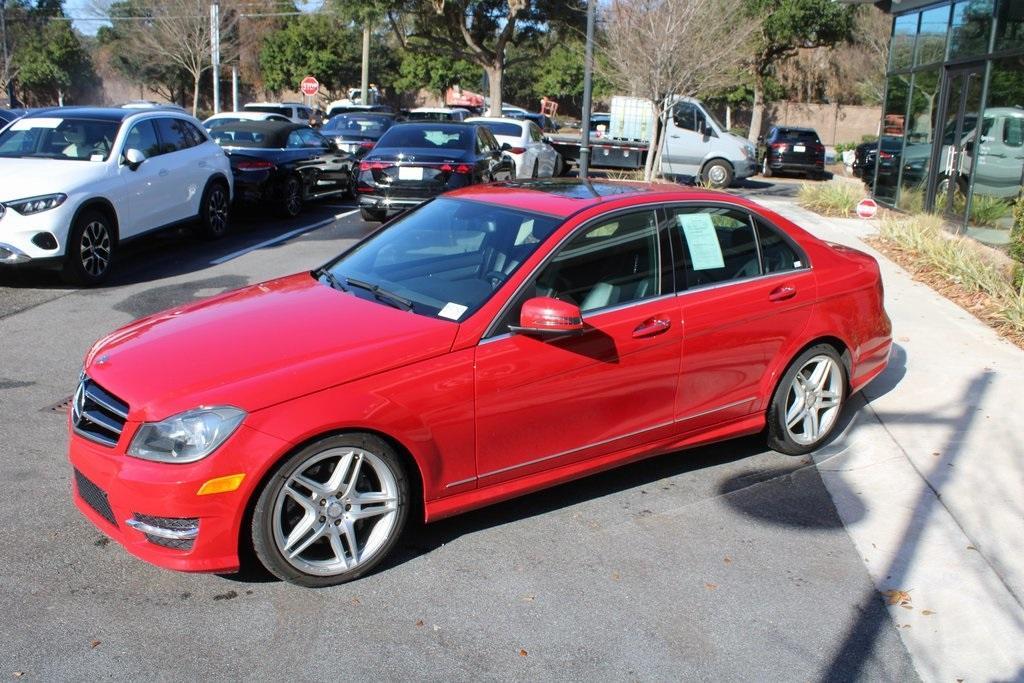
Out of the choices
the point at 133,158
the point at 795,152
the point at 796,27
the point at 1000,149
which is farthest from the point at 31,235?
the point at 796,27

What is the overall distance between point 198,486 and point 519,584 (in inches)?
54.8

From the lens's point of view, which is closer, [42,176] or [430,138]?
[42,176]

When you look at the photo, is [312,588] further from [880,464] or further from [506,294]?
[880,464]

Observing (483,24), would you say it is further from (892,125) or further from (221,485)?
(221,485)

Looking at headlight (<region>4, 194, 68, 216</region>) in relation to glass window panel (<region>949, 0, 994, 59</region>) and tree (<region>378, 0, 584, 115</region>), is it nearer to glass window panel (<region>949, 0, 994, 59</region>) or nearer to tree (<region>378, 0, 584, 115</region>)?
glass window panel (<region>949, 0, 994, 59</region>)

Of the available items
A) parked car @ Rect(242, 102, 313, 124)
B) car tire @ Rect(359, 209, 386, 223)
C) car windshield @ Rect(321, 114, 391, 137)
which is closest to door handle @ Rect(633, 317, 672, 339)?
car tire @ Rect(359, 209, 386, 223)

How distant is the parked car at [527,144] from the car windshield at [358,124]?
224cm

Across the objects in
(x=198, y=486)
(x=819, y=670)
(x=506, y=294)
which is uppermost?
(x=506, y=294)

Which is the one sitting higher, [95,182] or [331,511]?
[95,182]

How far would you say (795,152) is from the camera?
29.6 meters

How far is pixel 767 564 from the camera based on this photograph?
439 cm

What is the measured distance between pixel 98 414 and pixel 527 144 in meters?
15.5

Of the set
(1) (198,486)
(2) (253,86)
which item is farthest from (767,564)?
(2) (253,86)

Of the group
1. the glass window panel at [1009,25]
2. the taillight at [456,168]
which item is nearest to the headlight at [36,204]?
the taillight at [456,168]
